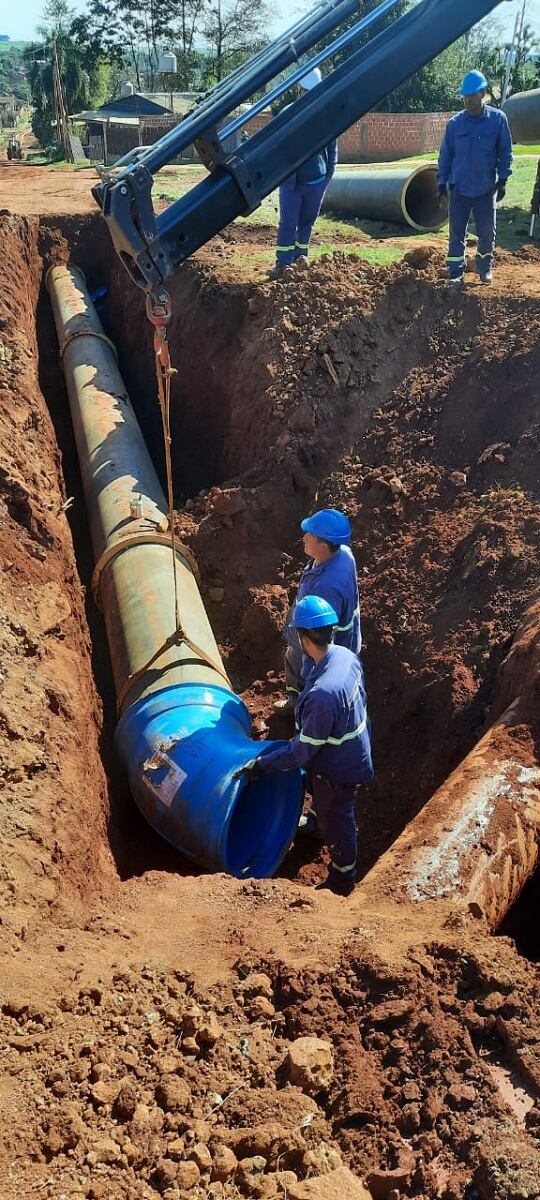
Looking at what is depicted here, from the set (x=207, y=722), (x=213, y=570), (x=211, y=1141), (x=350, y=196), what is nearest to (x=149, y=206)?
(x=207, y=722)

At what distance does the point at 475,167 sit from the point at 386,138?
17190 mm

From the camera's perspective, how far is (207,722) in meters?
5.09

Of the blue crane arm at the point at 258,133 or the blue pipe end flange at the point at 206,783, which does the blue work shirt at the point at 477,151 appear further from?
the blue pipe end flange at the point at 206,783

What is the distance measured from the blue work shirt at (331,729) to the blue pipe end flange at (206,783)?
0.95ft

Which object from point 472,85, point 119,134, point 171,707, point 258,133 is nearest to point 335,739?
point 171,707

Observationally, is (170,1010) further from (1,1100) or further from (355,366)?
(355,366)

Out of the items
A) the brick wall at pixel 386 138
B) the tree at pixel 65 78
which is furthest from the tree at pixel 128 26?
the brick wall at pixel 386 138

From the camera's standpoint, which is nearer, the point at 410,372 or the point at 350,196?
the point at 410,372

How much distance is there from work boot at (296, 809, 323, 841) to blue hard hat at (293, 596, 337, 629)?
1719mm

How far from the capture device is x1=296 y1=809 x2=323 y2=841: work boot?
581cm

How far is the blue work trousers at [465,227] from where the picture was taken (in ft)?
28.5

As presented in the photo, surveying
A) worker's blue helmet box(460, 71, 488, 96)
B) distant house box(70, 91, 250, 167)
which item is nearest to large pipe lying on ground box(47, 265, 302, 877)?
worker's blue helmet box(460, 71, 488, 96)

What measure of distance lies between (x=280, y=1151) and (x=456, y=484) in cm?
549

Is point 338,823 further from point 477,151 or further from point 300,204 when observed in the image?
Answer: point 300,204
